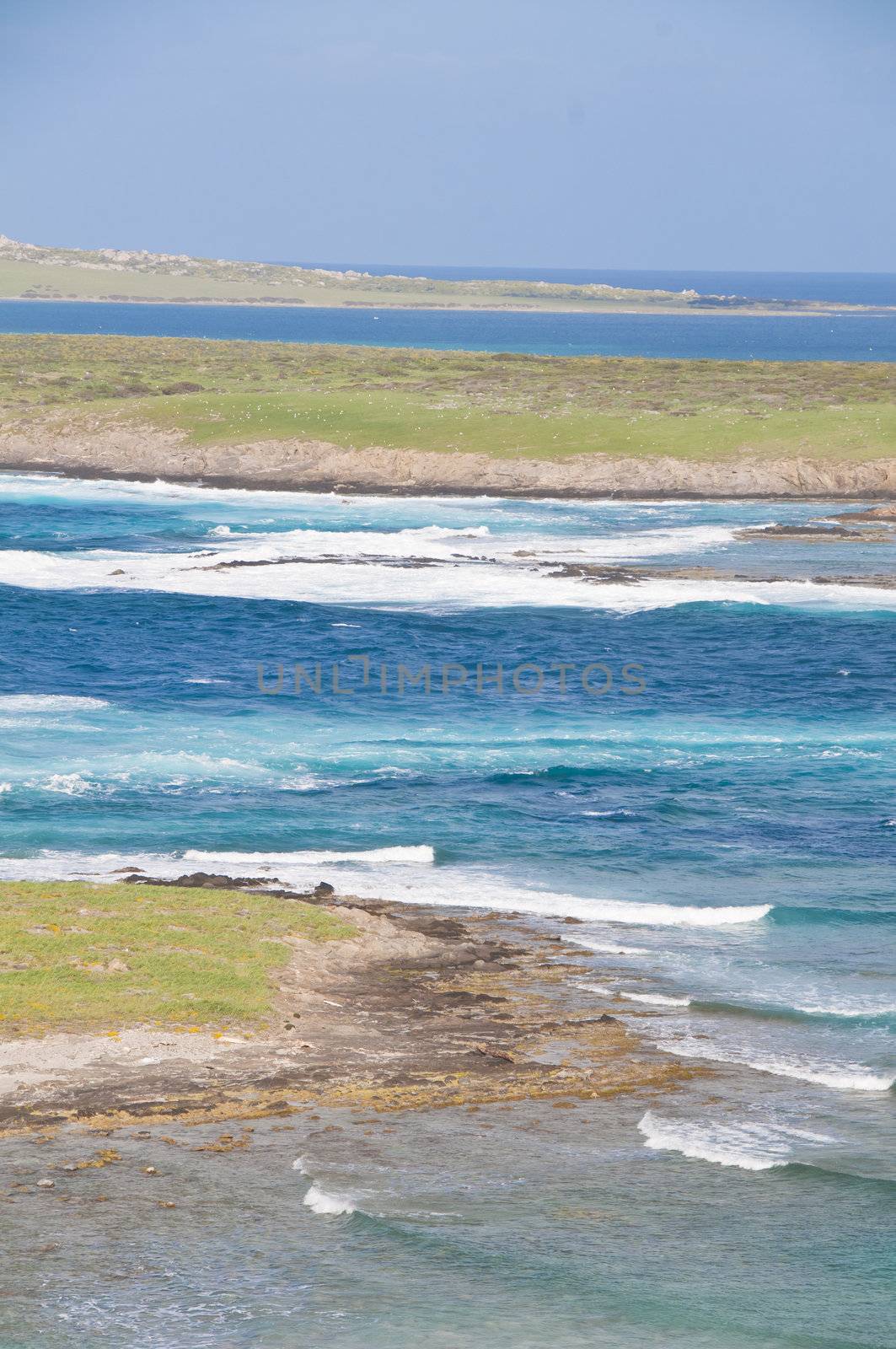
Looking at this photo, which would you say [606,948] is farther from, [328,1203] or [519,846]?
[328,1203]

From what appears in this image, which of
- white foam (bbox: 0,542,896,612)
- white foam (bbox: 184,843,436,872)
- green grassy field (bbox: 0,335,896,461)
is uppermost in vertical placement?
green grassy field (bbox: 0,335,896,461)

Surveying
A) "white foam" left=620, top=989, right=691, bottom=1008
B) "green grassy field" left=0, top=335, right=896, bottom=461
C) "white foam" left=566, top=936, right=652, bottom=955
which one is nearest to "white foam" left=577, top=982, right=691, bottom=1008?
"white foam" left=620, top=989, right=691, bottom=1008

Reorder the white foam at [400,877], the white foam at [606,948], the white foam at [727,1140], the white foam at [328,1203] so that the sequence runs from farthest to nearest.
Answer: the white foam at [400,877]
the white foam at [606,948]
the white foam at [727,1140]
the white foam at [328,1203]

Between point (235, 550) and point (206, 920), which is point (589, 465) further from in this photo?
point (206, 920)

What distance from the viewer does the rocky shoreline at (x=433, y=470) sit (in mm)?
74688

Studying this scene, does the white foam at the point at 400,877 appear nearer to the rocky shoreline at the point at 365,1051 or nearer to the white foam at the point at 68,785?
the rocky shoreline at the point at 365,1051

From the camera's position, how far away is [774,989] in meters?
22.1

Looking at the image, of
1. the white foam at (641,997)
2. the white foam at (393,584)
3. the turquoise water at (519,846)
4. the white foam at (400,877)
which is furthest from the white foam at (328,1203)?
the white foam at (393,584)

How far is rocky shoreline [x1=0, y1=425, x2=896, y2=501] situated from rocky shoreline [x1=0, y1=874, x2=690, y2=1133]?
54798 mm

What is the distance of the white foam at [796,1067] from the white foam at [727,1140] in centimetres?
182

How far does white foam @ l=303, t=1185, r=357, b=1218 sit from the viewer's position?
1454cm

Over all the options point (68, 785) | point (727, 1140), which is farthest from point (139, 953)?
point (68, 785)

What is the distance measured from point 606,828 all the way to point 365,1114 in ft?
45.2

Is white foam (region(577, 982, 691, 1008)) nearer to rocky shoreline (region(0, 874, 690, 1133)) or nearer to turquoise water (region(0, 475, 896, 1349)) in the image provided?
turquoise water (region(0, 475, 896, 1349))
